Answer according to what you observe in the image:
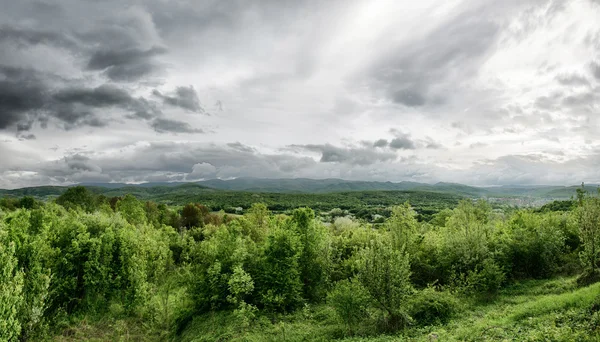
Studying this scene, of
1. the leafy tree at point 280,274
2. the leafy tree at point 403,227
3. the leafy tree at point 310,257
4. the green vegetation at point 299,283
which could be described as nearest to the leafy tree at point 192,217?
the green vegetation at point 299,283

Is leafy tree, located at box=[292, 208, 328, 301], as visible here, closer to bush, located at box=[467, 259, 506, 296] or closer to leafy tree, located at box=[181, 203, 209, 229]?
bush, located at box=[467, 259, 506, 296]

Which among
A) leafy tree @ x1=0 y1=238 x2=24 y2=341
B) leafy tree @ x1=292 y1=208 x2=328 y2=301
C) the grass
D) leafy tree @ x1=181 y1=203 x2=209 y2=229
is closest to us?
the grass

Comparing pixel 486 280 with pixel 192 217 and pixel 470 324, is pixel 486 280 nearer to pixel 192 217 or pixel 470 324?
pixel 470 324

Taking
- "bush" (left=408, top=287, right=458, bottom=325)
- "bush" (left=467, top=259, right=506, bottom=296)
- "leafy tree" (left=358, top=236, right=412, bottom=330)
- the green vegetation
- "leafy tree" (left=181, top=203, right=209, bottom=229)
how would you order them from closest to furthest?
the green vegetation < "leafy tree" (left=358, top=236, right=412, bottom=330) < "bush" (left=408, top=287, right=458, bottom=325) < "bush" (left=467, top=259, right=506, bottom=296) < "leafy tree" (left=181, top=203, right=209, bottom=229)

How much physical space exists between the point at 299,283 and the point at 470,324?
19002 millimetres

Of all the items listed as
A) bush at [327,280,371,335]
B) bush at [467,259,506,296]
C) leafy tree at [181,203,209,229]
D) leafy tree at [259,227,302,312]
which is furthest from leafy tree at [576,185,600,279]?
leafy tree at [181,203,209,229]

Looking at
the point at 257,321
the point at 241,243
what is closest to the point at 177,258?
the point at 241,243

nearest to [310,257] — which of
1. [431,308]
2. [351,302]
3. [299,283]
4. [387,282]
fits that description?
[299,283]

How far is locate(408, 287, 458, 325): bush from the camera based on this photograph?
2962 cm

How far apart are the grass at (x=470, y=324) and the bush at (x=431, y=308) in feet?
3.32

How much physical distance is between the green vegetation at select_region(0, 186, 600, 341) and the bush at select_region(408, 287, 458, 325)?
0.39 feet

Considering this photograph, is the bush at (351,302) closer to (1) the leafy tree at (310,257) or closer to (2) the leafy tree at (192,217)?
(1) the leafy tree at (310,257)

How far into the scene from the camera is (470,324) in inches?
1020

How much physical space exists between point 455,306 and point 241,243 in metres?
25.2
